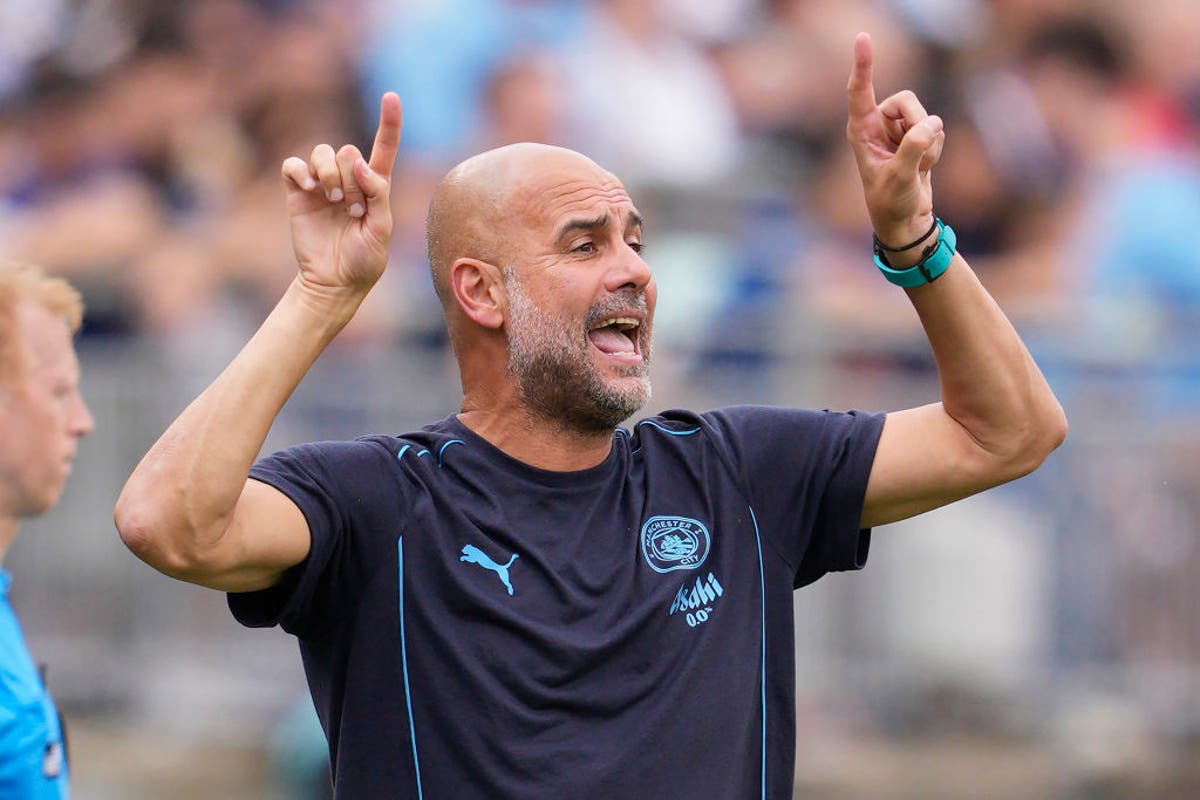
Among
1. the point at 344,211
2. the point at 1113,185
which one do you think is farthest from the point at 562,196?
the point at 1113,185

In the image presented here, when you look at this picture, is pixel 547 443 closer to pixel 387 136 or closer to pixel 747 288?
pixel 387 136

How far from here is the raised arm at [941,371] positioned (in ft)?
12.5

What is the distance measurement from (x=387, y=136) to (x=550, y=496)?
0.82m

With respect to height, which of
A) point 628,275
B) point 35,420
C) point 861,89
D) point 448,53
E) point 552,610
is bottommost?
point 552,610

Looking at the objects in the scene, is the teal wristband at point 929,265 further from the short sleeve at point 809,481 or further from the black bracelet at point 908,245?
the short sleeve at point 809,481

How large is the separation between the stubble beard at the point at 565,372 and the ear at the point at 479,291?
3 cm

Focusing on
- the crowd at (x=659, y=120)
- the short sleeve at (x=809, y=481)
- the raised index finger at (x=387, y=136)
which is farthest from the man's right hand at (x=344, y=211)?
the crowd at (x=659, y=120)

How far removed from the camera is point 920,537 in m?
8.34

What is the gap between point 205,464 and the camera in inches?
137

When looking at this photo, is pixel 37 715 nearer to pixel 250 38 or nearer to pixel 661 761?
pixel 661 761

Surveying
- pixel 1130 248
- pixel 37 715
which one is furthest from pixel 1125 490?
pixel 37 715

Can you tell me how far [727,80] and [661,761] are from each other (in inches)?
293

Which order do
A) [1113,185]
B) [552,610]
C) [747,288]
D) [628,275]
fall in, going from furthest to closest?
[1113,185] → [747,288] → [628,275] → [552,610]

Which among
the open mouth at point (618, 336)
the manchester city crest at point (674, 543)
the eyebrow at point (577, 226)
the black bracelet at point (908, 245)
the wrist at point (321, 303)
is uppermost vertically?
the black bracelet at point (908, 245)
